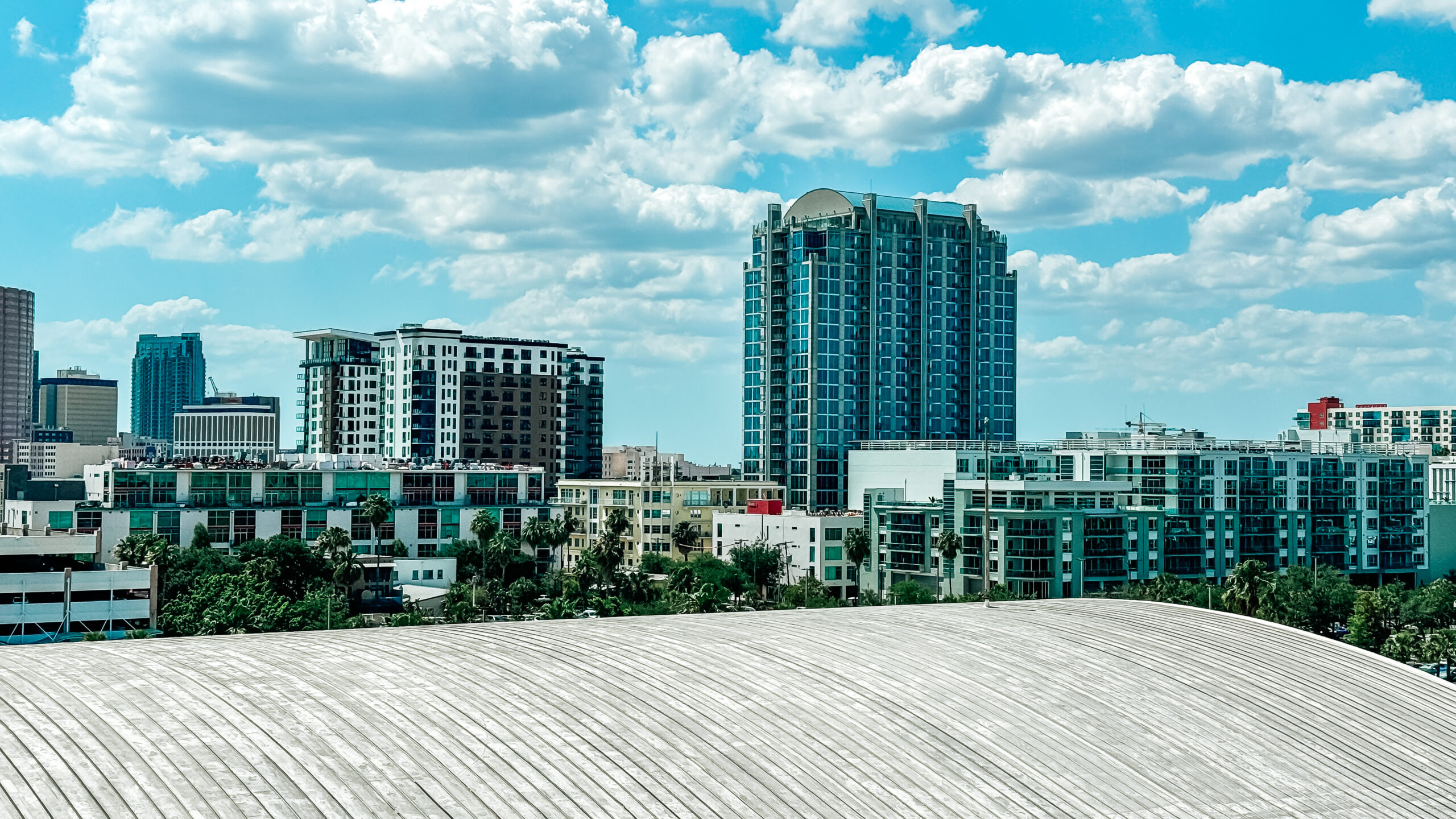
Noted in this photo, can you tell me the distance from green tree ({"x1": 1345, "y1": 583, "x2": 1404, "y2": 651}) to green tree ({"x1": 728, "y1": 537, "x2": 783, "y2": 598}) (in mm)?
59041

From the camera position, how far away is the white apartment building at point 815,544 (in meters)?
164

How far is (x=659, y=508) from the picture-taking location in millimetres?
184250

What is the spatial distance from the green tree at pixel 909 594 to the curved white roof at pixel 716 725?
80.4 meters

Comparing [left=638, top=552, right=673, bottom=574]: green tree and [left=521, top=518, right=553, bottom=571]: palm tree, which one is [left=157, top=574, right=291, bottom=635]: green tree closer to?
[left=521, top=518, right=553, bottom=571]: palm tree

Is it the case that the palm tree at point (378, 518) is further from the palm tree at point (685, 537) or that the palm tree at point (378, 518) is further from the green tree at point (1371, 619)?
the green tree at point (1371, 619)

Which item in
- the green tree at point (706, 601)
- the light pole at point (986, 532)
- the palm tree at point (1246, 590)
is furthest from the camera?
the palm tree at point (1246, 590)

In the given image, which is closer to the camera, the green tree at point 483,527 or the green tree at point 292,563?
the green tree at point 292,563

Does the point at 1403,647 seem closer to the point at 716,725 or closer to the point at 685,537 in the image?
the point at 716,725

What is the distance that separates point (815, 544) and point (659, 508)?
2765 centimetres

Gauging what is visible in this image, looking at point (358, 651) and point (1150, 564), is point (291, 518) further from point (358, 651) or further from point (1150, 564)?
point (358, 651)

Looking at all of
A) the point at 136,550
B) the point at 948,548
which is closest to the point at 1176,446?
the point at 948,548

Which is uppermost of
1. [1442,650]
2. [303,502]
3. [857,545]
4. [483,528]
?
[303,502]

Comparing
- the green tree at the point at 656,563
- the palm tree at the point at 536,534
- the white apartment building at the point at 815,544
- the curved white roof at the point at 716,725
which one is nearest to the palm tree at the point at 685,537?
the green tree at the point at 656,563

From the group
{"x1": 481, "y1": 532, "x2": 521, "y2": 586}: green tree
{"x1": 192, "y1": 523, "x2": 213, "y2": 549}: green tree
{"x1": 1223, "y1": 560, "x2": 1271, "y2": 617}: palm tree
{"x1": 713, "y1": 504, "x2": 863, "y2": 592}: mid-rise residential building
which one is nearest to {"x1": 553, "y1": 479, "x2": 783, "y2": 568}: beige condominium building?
{"x1": 713, "y1": 504, "x2": 863, "y2": 592}: mid-rise residential building
